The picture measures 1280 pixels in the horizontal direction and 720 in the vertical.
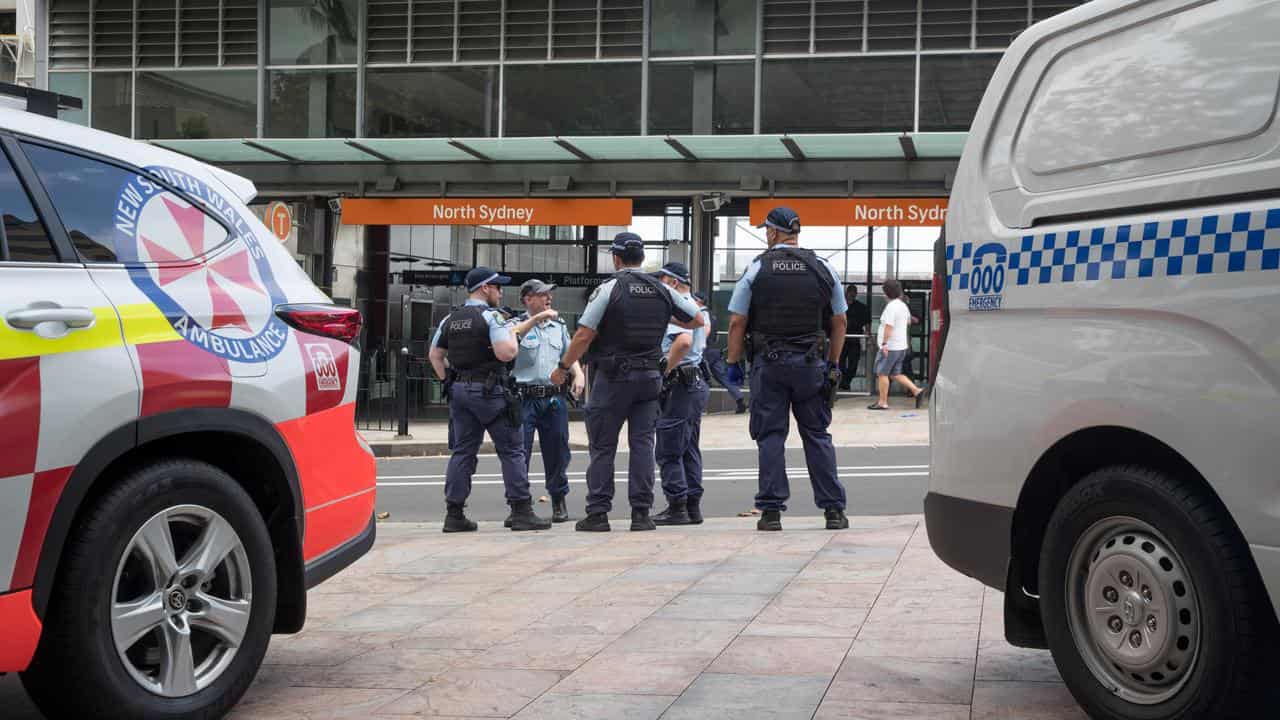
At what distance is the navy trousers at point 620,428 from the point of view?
8961 mm

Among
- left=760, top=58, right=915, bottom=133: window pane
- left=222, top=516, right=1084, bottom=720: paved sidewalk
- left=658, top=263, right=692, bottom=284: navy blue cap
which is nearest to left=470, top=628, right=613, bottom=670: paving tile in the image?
left=222, top=516, right=1084, bottom=720: paved sidewalk

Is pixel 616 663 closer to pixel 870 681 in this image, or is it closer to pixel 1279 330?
pixel 870 681

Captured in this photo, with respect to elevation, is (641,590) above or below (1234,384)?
below

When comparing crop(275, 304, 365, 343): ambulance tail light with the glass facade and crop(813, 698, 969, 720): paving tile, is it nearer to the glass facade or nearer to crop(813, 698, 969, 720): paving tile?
crop(813, 698, 969, 720): paving tile

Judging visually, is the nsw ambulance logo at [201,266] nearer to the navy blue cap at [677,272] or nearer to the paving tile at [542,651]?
the paving tile at [542,651]

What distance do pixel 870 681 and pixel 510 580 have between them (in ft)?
8.78

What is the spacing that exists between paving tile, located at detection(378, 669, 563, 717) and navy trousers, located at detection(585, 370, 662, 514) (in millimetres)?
4319

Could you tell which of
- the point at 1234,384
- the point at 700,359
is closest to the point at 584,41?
the point at 700,359

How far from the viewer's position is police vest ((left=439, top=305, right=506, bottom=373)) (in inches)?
377

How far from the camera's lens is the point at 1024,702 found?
4.19m

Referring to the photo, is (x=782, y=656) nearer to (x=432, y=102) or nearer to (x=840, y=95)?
Result: (x=840, y=95)

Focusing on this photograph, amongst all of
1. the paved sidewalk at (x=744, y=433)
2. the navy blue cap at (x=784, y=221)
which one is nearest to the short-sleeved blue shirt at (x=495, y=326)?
the navy blue cap at (x=784, y=221)

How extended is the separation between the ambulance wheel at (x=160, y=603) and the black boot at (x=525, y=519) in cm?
541

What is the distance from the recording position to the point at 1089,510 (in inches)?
146
